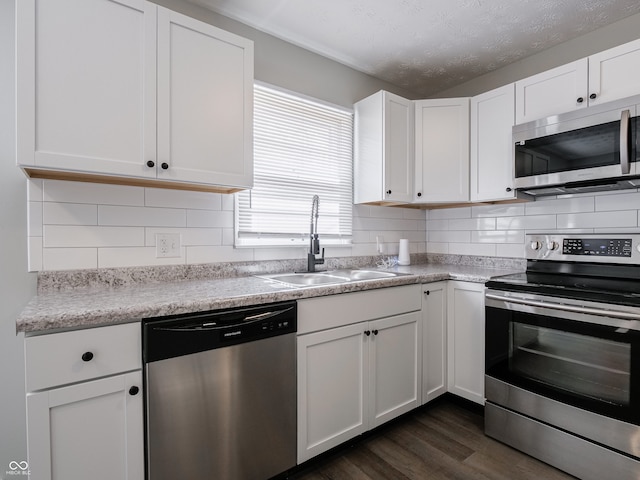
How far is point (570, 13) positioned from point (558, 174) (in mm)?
985

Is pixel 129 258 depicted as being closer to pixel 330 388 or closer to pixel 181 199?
pixel 181 199

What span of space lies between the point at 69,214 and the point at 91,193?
136mm

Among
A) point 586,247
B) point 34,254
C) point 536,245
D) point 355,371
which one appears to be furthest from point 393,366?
point 34,254

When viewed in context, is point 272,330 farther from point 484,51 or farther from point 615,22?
point 615,22

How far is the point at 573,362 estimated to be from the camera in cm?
165

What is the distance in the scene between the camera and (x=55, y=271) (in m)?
1.51

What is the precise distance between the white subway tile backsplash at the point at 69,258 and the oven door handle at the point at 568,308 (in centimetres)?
216

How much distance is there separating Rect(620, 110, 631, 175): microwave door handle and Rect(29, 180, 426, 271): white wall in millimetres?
1953

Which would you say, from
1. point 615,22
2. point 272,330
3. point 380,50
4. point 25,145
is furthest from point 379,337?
point 615,22

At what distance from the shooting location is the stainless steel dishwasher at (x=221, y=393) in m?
1.20

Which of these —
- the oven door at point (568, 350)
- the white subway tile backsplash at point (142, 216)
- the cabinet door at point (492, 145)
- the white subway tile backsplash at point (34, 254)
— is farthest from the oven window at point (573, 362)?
the white subway tile backsplash at point (34, 254)

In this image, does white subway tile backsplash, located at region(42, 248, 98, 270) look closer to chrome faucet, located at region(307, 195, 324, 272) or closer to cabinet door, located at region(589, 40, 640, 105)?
chrome faucet, located at region(307, 195, 324, 272)

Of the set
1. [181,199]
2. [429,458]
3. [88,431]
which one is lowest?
[429,458]

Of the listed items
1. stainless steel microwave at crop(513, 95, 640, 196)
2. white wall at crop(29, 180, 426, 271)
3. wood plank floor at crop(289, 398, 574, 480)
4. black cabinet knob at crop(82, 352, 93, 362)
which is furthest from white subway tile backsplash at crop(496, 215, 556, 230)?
black cabinet knob at crop(82, 352, 93, 362)
